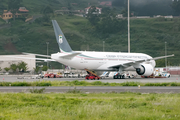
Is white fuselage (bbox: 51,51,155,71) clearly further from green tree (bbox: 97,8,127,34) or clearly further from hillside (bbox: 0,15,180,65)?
green tree (bbox: 97,8,127,34)

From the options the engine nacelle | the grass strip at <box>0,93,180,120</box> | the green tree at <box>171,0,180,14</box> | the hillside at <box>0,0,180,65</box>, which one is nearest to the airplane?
the engine nacelle

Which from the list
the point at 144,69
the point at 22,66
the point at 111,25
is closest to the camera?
the point at 144,69

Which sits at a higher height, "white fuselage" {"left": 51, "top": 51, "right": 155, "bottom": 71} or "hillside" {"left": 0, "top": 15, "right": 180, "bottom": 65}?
"hillside" {"left": 0, "top": 15, "right": 180, "bottom": 65}

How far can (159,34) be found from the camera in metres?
160

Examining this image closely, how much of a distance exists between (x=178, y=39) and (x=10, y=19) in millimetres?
99995

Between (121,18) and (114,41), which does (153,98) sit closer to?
(114,41)

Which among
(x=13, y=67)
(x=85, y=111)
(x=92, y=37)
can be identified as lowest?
(x=85, y=111)

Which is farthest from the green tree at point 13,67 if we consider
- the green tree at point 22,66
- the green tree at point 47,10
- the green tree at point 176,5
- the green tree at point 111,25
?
the green tree at point 176,5

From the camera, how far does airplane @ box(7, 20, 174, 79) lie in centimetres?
4869

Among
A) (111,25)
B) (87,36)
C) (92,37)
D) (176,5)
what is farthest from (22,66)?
(176,5)

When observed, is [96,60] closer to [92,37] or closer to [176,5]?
[92,37]

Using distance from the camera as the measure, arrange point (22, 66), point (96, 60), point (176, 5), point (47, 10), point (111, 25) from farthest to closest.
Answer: point (176, 5), point (47, 10), point (111, 25), point (22, 66), point (96, 60)

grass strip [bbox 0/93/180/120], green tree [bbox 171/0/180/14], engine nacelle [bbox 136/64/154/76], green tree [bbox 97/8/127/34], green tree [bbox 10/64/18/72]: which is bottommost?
grass strip [bbox 0/93/180/120]

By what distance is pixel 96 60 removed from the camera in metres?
52.2
